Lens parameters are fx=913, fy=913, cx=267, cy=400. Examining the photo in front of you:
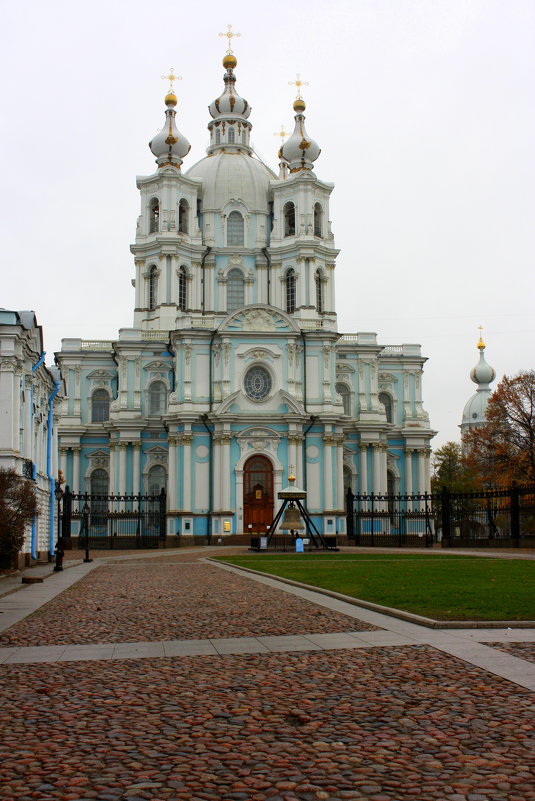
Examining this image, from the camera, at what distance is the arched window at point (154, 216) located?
67562mm

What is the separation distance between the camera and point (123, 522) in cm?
5700

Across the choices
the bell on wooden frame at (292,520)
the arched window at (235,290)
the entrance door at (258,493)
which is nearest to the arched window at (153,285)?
the arched window at (235,290)

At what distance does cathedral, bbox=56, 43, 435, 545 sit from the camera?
56750 millimetres

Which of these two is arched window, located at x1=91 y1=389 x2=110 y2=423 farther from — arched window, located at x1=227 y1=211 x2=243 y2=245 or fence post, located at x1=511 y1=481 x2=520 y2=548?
fence post, located at x1=511 y1=481 x2=520 y2=548

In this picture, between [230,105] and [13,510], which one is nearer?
[13,510]

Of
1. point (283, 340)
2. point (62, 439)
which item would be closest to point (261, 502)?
point (283, 340)

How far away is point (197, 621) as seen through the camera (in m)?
15.0

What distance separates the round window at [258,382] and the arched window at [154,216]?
51.9ft

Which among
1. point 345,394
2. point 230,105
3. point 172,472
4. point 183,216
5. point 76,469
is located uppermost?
point 230,105

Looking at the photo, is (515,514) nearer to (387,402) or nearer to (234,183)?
(387,402)

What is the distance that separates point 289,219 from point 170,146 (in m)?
10.4

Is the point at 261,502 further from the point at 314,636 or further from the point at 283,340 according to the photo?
the point at 314,636

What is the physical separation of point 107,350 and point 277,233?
15.1 m

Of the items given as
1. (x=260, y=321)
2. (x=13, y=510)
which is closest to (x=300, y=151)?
(x=260, y=321)
